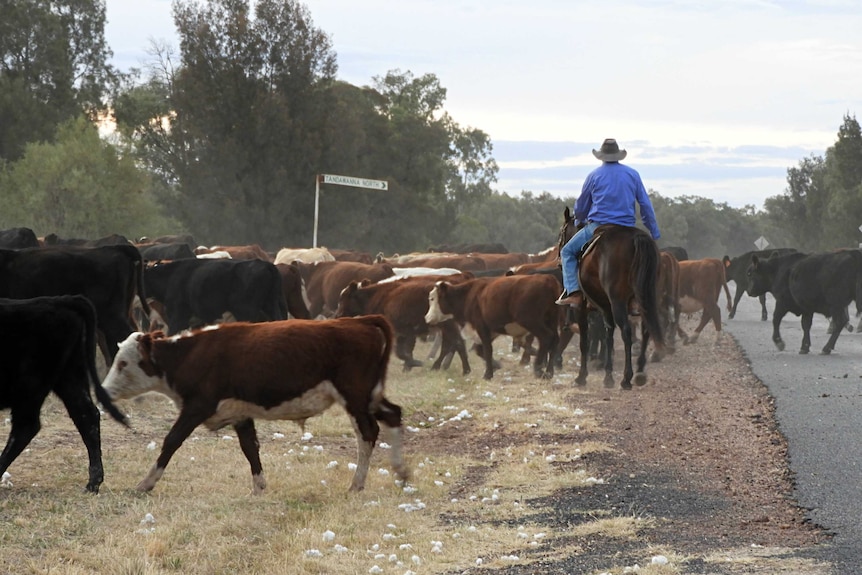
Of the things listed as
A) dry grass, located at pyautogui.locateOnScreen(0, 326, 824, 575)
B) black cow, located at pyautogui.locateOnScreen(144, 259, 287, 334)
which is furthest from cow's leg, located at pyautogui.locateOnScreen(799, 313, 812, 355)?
black cow, located at pyautogui.locateOnScreen(144, 259, 287, 334)

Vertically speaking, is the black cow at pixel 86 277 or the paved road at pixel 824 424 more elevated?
the black cow at pixel 86 277

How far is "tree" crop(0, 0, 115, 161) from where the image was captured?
5706 cm

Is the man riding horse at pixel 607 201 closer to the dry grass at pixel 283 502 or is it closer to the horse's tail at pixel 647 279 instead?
the horse's tail at pixel 647 279

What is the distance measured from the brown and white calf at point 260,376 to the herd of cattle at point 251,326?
1 cm

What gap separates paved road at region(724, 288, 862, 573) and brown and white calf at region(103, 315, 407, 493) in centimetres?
328

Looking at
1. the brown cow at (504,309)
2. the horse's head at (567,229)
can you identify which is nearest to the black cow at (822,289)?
the brown cow at (504,309)

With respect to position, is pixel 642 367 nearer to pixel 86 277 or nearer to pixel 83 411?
pixel 86 277

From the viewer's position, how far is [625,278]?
49.4ft

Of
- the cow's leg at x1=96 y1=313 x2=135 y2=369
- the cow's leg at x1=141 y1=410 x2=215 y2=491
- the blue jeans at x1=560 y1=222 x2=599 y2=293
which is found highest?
the blue jeans at x1=560 y1=222 x2=599 y2=293

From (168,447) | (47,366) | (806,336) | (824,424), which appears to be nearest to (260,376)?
(168,447)

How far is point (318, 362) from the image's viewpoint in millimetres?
9734

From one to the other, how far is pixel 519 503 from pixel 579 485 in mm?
815

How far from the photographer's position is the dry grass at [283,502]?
7570 mm

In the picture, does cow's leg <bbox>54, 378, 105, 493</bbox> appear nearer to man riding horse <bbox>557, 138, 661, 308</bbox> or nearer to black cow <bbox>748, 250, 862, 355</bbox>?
man riding horse <bbox>557, 138, 661, 308</bbox>
